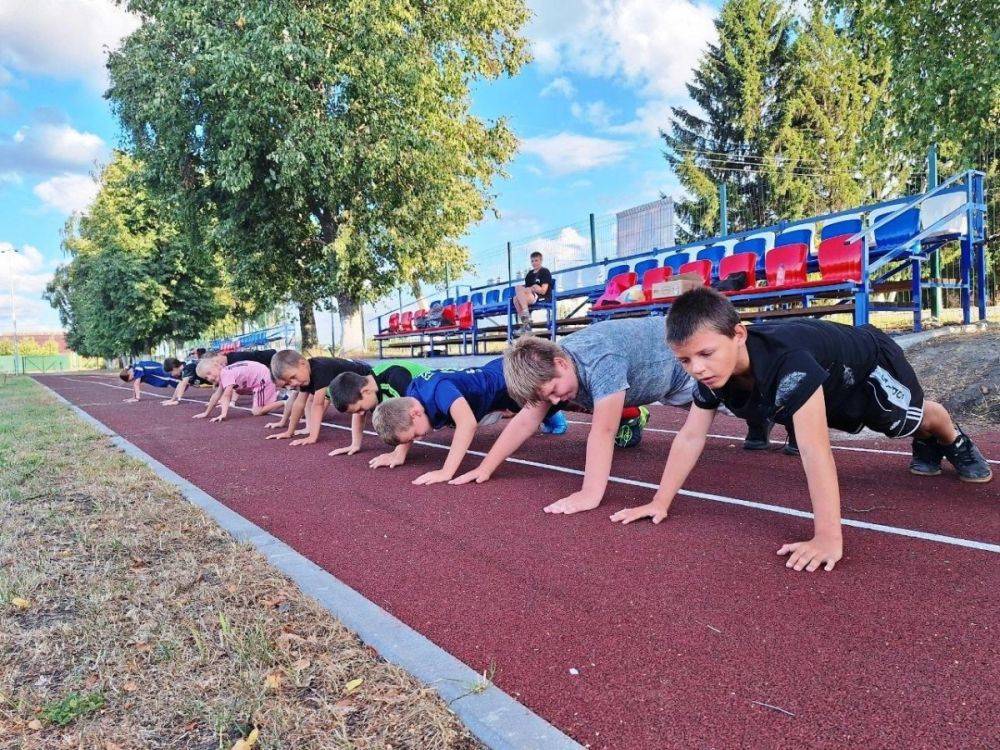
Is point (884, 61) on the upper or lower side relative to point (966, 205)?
upper

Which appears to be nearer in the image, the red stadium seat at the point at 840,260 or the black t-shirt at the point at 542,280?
the red stadium seat at the point at 840,260

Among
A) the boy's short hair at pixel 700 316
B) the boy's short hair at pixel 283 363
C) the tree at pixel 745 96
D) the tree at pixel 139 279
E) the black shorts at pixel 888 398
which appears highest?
the tree at pixel 745 96

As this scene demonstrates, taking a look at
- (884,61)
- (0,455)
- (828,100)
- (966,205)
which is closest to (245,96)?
(0,455)

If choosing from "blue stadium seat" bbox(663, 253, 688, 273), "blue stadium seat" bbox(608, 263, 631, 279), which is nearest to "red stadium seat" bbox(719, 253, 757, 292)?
"blue stadium seat" bbox(663, 253, 688, 273)

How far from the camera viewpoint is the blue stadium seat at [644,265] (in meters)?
13.2

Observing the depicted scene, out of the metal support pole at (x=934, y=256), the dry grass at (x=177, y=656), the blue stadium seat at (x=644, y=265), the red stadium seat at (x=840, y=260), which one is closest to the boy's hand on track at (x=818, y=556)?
→ the dry grass at (x=177, y=656)

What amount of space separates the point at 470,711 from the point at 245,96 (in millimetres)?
18012

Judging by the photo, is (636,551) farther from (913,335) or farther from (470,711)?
(913,335)

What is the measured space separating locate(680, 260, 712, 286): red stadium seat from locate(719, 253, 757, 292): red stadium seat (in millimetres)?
196

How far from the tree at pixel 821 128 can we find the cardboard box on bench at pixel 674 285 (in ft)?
70.3

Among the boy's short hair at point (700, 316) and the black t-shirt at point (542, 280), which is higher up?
the black t-shirt at point (542, 280)

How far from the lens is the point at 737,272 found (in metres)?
10.4

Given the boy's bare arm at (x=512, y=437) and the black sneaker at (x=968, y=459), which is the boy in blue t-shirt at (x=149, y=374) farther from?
the black sneaker at (x=968, y=459)

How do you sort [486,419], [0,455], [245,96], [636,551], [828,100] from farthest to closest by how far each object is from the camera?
[828,100] → [245,96] → [0,455] → [486,419] → [636,551]
